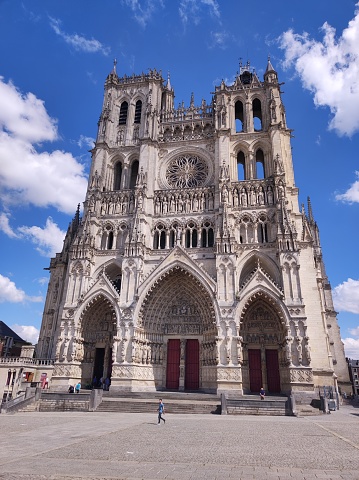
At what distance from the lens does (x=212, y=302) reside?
2353 centimetres

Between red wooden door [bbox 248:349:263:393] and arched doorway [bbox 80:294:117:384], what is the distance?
10056 mm

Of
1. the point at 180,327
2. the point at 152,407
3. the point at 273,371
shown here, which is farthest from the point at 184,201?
the point at 152,407

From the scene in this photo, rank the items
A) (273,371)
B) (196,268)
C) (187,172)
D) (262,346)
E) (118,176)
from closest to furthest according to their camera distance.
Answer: (273,371), (262,346), (196,268), (187,172), (118,176)

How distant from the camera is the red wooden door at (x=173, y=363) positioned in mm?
24669

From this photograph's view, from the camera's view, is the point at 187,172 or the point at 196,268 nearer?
the point at 196,268

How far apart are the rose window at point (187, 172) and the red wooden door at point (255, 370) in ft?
47.7

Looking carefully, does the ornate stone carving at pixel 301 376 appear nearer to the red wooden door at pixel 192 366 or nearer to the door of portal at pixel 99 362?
the red wooden door at pixel 192 366

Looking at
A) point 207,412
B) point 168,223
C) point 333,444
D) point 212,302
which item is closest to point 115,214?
point 168,223

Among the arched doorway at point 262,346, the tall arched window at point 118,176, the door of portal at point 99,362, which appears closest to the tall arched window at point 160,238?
the tall arched window at point 118,176

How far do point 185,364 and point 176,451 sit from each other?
17.1m

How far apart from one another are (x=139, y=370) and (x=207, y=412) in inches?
282

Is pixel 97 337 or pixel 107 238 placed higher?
pixel 107 238

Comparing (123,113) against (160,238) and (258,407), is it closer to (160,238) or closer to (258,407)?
(160,238)

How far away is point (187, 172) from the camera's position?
102ft
